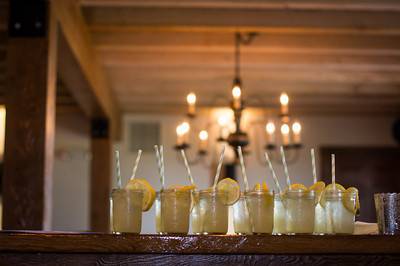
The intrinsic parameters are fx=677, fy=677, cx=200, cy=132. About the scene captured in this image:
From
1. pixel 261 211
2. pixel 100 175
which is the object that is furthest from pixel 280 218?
pixel 100 175

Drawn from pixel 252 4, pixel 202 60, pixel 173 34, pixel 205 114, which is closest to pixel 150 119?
pixel 205 114

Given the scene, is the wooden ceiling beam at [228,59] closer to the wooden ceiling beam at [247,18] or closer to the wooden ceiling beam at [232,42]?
the wooden ceiling beam at [232,42]

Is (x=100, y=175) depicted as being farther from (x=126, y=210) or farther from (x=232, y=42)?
(x=126, y=210)

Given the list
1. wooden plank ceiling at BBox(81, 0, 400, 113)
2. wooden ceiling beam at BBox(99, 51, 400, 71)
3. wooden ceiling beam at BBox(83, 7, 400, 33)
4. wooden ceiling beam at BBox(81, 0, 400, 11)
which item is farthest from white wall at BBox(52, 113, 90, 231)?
wooden ceiling beam at BBox(81, 0, 400, 11)

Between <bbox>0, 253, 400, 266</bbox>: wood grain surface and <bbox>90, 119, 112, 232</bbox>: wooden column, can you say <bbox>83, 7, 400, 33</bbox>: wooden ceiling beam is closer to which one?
<bbox>90, 119, 112, 232</bbox>: wooden column

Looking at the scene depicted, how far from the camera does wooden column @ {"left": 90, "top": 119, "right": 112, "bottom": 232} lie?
23.7 feet

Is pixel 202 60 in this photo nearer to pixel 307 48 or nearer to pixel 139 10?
pixel 307 48

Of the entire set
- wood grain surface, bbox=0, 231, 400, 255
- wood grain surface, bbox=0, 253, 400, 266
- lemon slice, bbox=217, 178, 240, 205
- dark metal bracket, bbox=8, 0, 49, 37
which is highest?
dark metal bracket, bbox=8, 0, 49, 37

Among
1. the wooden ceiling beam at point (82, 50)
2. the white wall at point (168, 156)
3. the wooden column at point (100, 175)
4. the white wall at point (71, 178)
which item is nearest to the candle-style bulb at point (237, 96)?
the wooden ceiling beam at point (82, 50)

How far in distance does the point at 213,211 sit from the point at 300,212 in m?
0.26

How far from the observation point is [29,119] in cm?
352

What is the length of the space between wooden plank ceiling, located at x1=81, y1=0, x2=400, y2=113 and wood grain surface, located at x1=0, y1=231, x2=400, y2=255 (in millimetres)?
2867

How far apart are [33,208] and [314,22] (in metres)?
2.52

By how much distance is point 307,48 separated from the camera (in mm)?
5789
